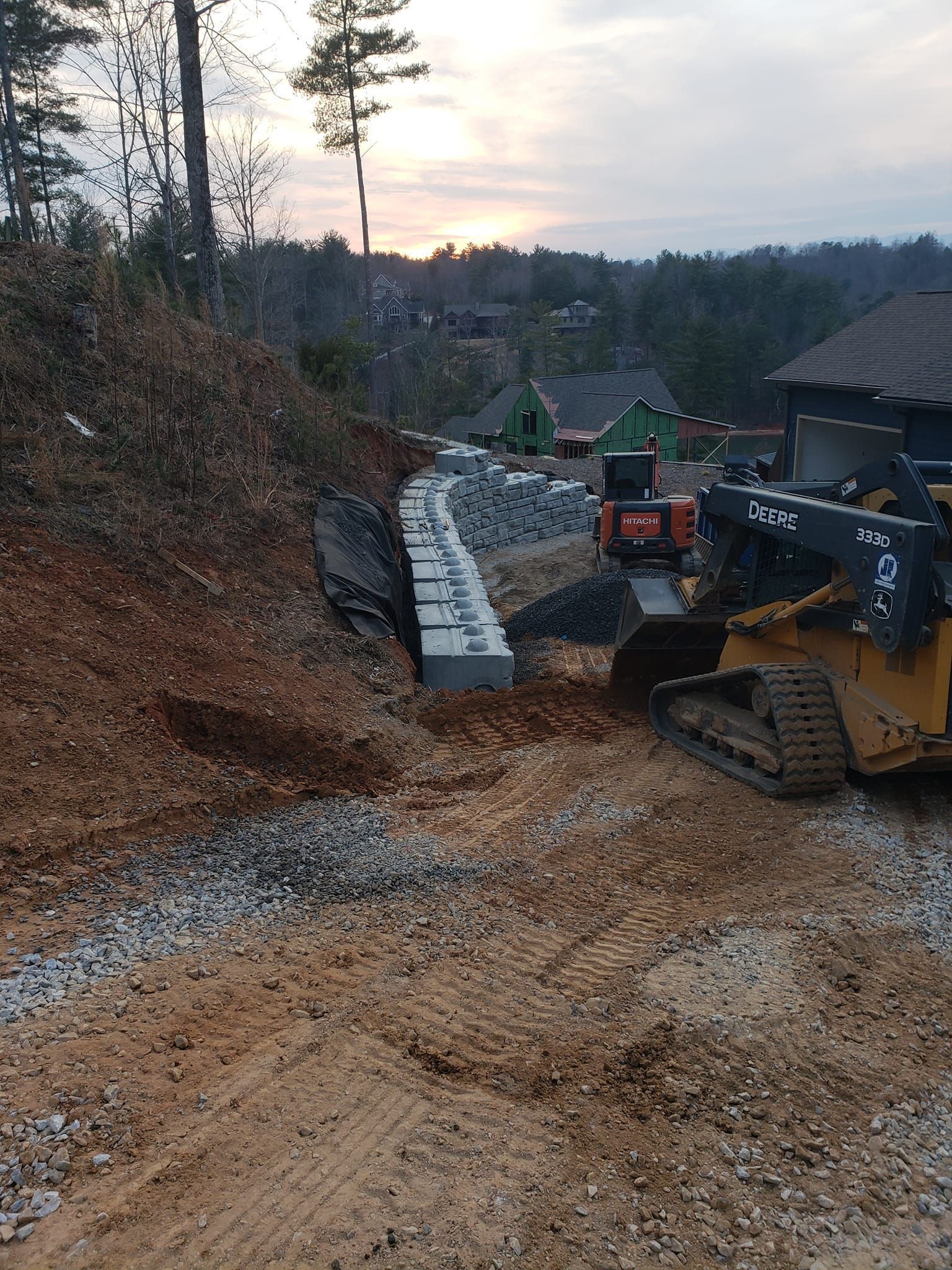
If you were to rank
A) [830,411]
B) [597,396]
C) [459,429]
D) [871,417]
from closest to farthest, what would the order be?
[871,417] → [830,411] → [597,396] → [459,429]

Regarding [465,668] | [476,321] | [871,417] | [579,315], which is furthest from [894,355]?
[476,321]

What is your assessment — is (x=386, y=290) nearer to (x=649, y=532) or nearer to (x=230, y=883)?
(x=649, y=532)

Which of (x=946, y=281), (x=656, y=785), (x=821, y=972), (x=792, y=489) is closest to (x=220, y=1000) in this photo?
(x=821, y=972)

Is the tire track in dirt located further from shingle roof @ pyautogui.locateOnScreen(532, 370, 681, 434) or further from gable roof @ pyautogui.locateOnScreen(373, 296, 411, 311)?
gable roof @ pyautogui.locateOnScreen(373, 296, 411, 311)

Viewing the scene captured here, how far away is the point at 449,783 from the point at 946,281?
374ft

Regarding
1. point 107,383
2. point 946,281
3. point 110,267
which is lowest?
point 107,383

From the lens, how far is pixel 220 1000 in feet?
12.5

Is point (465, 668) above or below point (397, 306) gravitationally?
below

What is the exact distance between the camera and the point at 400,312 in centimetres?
8669

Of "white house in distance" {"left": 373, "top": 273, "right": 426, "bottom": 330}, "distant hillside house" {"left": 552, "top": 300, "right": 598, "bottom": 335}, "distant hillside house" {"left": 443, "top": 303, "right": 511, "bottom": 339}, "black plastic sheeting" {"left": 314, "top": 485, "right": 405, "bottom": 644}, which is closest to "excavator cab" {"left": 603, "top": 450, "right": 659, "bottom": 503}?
"black plastic sheeting" {"left": 314, "top": 485, "right": 405, "bottom": 644}

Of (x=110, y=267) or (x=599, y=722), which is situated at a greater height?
(x=110, y=267)

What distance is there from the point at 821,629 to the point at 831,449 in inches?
651

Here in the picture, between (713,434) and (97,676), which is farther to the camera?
(713,434)

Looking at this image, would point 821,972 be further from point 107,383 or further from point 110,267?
point 110,267
